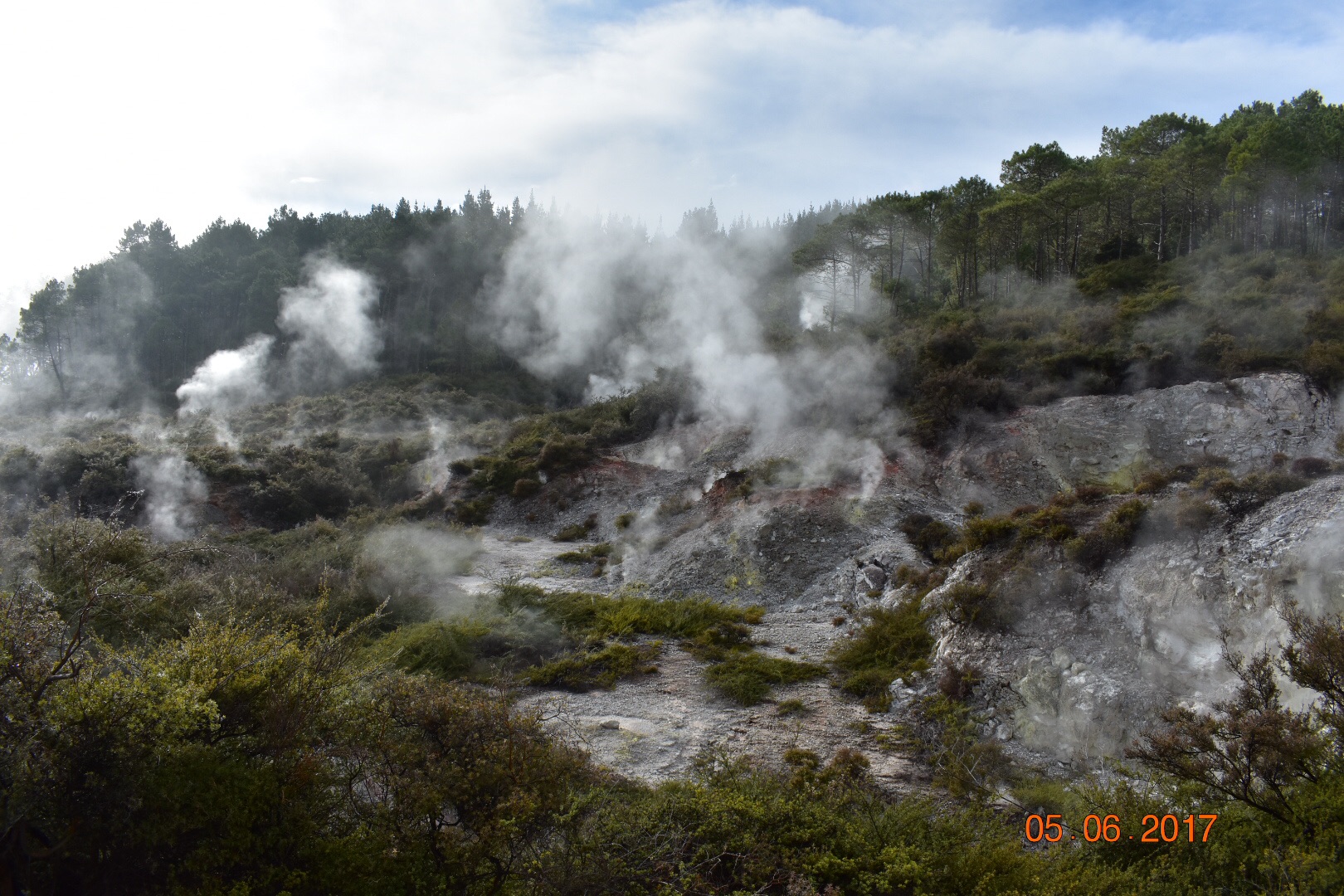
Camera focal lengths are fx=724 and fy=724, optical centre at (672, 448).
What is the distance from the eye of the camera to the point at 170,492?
25.1 m

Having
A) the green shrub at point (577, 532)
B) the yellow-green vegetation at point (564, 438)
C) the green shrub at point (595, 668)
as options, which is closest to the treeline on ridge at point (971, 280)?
the yellow-green vegetation at point (564, 438)

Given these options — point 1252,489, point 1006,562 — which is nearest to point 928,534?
point 1006,562

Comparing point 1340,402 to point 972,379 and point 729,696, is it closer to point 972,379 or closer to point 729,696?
point 972,379

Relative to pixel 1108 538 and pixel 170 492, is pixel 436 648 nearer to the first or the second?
pixel 1108 538

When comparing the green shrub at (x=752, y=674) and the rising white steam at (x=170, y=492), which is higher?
the rising white steam at (x=170, y=492)

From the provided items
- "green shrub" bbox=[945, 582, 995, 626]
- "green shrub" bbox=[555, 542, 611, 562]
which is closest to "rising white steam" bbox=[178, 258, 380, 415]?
"green shrub" bbox=[555, 542, 611, 562]

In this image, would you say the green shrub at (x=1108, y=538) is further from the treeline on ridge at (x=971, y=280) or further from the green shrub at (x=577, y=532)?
the green shrub at (x=577, y=532)

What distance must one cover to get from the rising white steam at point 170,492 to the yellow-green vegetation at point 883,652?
68.2 ft

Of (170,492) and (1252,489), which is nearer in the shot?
(1252,489)

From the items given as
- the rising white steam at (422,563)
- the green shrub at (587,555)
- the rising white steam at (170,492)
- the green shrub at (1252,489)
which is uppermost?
the green shrub at (1252,489)
